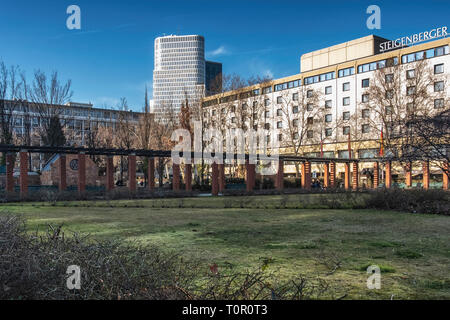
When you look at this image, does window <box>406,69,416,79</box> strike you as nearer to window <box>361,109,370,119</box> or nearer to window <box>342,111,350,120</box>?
window <box>361,109,370,119</box>

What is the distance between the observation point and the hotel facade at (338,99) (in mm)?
53438

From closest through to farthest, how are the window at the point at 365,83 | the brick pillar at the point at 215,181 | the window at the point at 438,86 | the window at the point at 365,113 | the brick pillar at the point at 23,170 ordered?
the brick pillar at the point at 23,170, the brick pillar at the point at 215,181, the window at the point at 438,86, the window at the point at 365,113, the window at the point at 365,83

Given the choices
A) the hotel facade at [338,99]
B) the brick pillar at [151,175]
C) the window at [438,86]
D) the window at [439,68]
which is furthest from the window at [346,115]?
the brick pillar at [151,175]

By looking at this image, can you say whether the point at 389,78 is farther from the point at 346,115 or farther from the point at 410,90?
the point at 346,115

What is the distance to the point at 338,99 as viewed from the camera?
66812 mm

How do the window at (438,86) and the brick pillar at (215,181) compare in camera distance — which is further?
the window at (438,86)

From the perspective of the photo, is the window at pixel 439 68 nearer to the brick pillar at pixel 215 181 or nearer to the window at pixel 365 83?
the window at pixel 365 83

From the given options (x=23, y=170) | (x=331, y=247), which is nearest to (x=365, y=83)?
(x=23, y=170)

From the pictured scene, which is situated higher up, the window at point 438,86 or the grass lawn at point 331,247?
the window at point 438,86

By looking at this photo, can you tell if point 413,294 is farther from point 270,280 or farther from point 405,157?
point 405,157

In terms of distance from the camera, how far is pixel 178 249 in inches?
279

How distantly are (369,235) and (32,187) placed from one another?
100.0 feet

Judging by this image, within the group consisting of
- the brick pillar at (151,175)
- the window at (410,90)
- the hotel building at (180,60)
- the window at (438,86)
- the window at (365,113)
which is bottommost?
the brick pillar at (151,175)

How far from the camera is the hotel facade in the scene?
5344 centimetres
